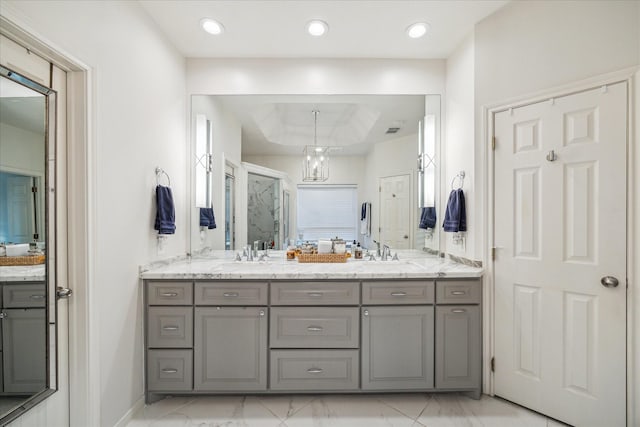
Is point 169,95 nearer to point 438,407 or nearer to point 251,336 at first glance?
point 251,336

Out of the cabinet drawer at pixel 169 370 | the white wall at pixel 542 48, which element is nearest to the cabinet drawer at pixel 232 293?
the cabinet drawer at pixel 169 370

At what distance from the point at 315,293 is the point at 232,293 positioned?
0.54 meters

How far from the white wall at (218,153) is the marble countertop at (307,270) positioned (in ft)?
0.72

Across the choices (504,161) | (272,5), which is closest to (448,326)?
(504,161)

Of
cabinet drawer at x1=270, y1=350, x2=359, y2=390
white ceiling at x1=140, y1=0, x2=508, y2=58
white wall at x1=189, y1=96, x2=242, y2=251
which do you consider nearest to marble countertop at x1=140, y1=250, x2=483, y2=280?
white wall at x1=189, y1=96, x2=242, y2=251

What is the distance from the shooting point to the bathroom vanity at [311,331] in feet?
6.06

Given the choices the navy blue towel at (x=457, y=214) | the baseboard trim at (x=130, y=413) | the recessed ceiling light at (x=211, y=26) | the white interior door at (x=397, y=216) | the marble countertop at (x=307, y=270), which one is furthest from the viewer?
the white interior door at (x=397, y=216)

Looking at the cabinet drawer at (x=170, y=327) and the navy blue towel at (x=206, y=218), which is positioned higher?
the navy blue towel at (x=206, y=218)

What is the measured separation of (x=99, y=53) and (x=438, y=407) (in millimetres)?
2887

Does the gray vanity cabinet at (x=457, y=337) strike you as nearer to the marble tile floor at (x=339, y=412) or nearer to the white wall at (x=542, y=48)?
the marble tile floor at (x=339, y=412)

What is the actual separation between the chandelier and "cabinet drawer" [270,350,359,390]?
1.41 meters

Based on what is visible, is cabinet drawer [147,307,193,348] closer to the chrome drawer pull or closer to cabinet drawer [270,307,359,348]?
the chrome drawer pull

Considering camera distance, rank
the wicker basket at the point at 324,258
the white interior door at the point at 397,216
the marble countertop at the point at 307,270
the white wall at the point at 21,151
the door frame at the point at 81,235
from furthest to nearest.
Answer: the white interior door at the point at 397,216, the wicker basket at the point at 324,258, the marble countertop at the point at 307,270, the door frame at the point at 81,235, the white wall at the point at 21,151

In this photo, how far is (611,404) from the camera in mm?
1569
